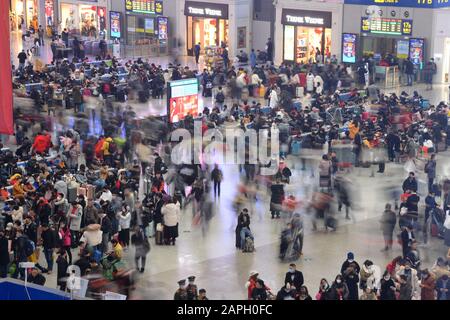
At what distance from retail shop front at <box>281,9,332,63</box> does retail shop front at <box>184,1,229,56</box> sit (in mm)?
3371

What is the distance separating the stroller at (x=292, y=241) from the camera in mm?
20281

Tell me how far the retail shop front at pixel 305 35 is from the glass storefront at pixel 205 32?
3.96 m

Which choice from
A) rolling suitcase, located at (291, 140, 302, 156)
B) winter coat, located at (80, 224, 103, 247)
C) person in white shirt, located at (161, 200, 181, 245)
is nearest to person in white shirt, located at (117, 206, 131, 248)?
A: winter coat, located at (80, 224, 103, 247)

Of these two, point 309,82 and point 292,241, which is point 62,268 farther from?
point 309,82

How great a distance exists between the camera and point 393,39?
139 feet

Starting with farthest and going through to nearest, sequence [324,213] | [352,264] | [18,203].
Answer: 1. [324,213]
2. [18,203]
3. [352,264]

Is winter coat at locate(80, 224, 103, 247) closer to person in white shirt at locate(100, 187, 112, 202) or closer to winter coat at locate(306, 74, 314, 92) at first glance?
person in white shirt at locate(100, 187, 112, 202)

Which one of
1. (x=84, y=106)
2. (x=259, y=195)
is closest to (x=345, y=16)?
(x=84, y=106)

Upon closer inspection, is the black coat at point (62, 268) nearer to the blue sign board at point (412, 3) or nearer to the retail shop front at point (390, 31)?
the retail shop front at point (390, 31)

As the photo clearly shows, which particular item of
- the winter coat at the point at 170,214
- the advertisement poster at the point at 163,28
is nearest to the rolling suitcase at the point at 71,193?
the winter coat at the point at 170,214

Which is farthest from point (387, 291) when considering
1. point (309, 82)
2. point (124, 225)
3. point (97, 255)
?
point (309, 82)
